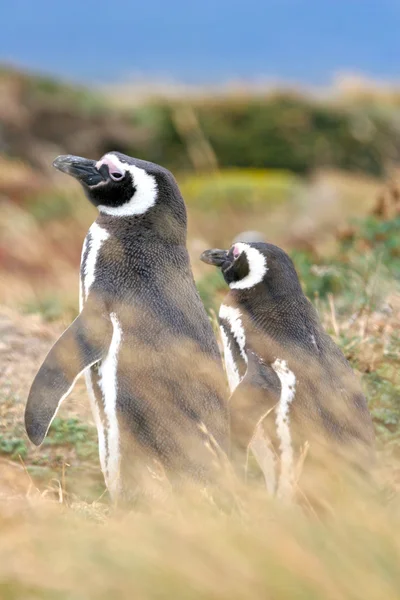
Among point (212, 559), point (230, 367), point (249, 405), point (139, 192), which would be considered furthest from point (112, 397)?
point (212, 559)

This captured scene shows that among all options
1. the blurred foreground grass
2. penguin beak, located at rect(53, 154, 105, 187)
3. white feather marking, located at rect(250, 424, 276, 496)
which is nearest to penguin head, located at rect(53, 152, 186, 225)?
penguin beak, located at rect(53, 154, 105, 187)

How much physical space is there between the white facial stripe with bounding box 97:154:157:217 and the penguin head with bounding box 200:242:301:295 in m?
0.45

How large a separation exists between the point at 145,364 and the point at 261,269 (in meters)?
0.64

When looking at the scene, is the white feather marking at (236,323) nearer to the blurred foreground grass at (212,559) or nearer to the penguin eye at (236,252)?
the penguin eye at (236,252)

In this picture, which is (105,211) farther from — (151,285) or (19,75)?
(19,75)

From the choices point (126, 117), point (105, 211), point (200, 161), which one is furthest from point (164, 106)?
point (105, 211)

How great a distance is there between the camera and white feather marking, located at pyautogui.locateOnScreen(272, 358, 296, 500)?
3.41m

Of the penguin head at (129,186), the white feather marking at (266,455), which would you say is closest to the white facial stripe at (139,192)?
the penguin head at (129,186)

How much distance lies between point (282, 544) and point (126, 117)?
1812 cm

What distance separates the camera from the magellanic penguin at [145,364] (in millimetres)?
3256

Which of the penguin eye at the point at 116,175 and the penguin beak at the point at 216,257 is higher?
the penguin eye at the point at 116,175

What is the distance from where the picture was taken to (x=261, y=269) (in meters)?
3.73

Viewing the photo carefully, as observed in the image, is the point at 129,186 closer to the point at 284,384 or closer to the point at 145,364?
the point at 145,364

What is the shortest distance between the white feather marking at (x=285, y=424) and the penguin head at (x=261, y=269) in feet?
1.14
